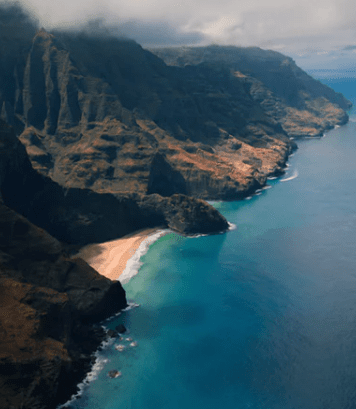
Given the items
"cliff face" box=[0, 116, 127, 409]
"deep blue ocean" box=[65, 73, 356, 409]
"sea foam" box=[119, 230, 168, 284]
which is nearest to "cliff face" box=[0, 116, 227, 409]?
"cliff face" box=[0, 116, 127, 409]

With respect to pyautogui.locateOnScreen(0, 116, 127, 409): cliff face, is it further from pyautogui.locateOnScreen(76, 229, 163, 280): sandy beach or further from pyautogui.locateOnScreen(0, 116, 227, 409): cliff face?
pyautogui.locateOnScreen(76, 229, 163, 280): sandy beach

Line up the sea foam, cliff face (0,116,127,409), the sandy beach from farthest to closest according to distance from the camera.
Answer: the sandy beach → the sea foam → cliff face (0,116,127,409)

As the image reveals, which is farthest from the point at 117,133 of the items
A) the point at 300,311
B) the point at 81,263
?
the point at 300,311

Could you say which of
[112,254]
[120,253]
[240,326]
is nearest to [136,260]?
[120,253]

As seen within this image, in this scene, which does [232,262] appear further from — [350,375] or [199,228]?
[350,375]

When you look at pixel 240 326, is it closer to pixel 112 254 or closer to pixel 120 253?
pixel 120 253
